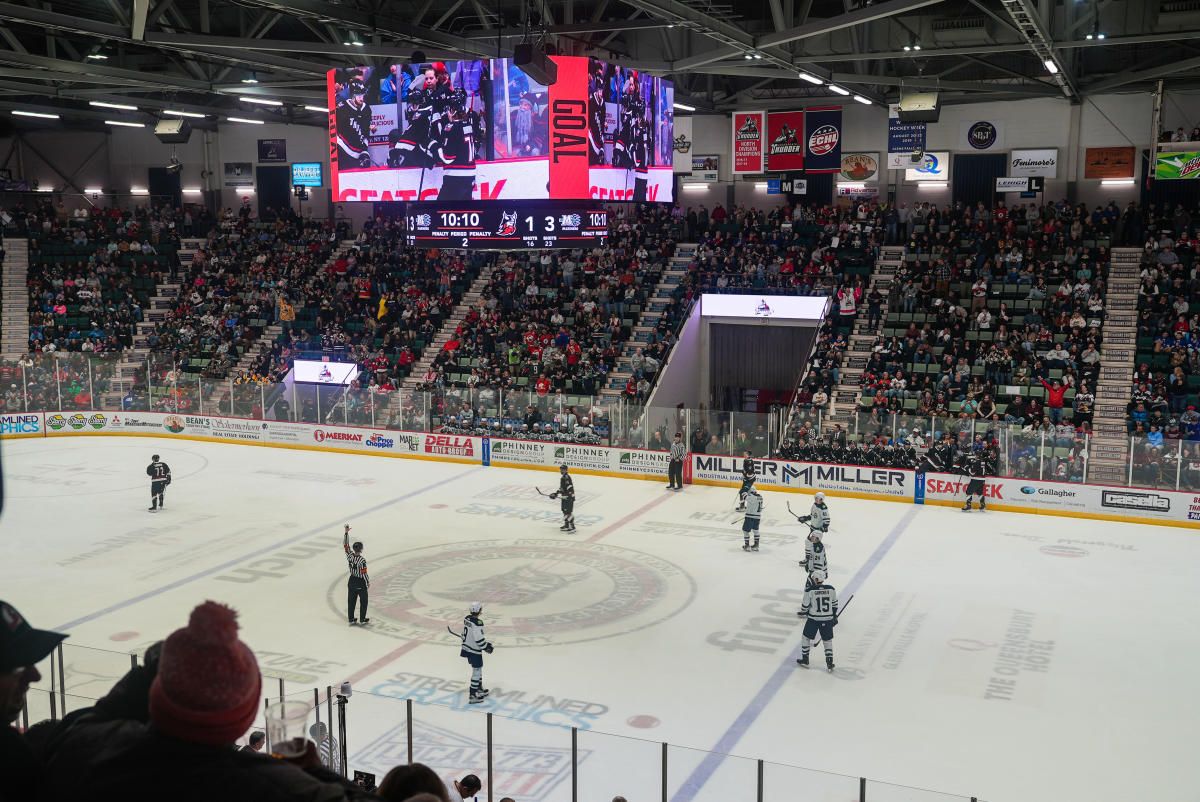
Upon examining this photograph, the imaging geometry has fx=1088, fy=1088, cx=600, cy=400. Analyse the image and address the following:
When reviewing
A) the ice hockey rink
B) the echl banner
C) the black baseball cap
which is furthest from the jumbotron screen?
the black baseball cap

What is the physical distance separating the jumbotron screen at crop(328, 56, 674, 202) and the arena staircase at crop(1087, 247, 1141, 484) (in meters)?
11.4

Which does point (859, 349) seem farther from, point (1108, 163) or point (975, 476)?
point (1108, 163)

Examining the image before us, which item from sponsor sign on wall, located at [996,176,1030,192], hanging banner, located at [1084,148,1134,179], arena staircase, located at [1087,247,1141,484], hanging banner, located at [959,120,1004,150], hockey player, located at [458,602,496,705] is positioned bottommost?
hockey player, located at [458,602,496,705]

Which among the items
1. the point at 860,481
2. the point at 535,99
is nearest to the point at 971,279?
the point at 860,481

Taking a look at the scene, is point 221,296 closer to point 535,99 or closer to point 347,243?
point 347,243

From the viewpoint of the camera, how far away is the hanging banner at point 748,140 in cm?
3231

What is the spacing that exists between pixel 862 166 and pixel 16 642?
36326 millimetres

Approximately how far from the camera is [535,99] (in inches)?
771

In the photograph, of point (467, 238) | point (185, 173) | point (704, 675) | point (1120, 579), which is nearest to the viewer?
point (704, 675)

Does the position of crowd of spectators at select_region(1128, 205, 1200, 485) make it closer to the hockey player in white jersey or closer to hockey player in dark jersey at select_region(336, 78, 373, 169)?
the hockey player in white jersey

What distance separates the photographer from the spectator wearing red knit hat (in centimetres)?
197

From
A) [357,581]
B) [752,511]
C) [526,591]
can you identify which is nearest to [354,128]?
[357,581]

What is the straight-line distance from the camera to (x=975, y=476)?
949 inches

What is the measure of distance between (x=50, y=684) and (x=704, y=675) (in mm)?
8205
